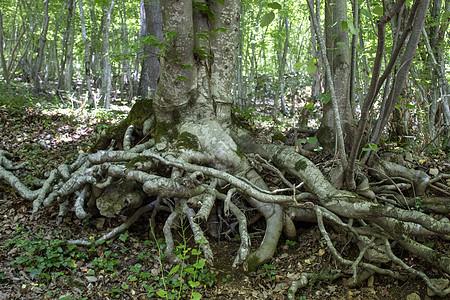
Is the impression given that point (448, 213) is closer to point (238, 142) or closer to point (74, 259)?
point (238, 142)

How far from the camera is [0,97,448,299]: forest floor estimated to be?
3078 mm

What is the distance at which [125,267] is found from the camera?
3.56 meters

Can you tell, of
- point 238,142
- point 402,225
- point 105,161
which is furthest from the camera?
point 238,142

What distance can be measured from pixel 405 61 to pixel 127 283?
357 centimetres

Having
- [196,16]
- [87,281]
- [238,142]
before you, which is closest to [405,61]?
[238,142]

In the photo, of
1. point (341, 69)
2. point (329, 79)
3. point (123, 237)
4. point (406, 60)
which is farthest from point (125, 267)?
point (341, 69)

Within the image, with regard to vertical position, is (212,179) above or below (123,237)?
above

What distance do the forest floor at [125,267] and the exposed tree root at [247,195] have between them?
0.46 feet

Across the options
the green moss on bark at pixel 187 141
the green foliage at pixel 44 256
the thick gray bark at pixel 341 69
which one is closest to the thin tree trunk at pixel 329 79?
the thick gray bark at pixel 341 69

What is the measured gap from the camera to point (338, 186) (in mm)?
3652

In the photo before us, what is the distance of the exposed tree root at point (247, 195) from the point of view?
309 cm

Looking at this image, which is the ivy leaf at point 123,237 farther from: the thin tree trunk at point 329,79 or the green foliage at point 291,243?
the thin tree trunk at point 329,79

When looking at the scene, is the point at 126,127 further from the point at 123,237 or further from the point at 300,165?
the point at 300,165

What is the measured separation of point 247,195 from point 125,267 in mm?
1660
